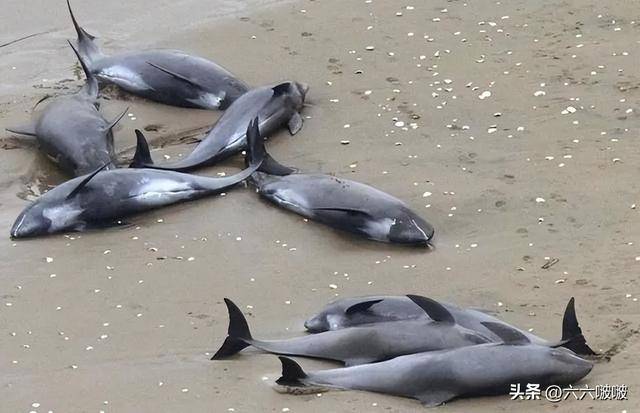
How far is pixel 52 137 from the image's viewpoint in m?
7.80

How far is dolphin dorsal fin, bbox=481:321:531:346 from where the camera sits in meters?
5.23

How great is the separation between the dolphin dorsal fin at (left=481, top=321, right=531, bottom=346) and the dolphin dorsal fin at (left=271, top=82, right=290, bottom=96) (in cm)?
328

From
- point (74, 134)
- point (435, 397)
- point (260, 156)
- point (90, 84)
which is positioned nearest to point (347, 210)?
point (260, 156)

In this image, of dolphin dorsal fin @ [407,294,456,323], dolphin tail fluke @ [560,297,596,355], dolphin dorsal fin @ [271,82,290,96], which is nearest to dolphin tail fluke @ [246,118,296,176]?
dolphin dorsal fin @ [271,82,290,96]

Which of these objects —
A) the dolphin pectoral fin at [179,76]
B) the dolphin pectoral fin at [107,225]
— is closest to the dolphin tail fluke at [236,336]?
the dolphin pectoral fin at [107,225]

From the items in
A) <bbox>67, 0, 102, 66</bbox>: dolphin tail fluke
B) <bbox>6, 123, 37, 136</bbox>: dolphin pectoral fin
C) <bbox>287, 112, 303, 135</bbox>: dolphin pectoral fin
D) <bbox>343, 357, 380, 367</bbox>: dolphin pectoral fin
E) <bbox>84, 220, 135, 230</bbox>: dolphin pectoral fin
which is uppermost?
<bbox>67, 0, 102, 66</bbox>: dolphin tail fluke

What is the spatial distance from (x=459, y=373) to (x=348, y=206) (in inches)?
76.5

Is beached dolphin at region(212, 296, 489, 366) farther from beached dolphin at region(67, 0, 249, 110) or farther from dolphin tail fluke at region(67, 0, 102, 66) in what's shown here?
dolphin tail fluke at region(67, 0, 102, 66)

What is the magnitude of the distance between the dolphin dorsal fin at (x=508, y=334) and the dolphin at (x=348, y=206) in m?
1.40

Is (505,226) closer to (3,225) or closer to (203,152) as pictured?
(203,152)

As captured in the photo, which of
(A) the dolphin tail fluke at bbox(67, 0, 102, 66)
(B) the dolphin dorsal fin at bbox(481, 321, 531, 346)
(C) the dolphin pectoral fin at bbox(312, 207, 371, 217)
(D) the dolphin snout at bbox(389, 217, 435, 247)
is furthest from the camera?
(A) the dolphin tail fluke at bbox(67, 0, 102, 66)

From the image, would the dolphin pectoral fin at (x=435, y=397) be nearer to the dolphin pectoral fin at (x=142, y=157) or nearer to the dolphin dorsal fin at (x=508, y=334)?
the dolphin dorsal fin at (x=508, y=334)

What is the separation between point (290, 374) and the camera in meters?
5.19

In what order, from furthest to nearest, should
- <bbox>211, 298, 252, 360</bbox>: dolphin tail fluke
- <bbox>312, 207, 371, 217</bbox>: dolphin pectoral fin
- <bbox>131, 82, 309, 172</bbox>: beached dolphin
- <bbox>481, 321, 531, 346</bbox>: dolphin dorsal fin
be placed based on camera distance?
1. <bbox>131, 82, 309, 172</bbox>: beached dolphin
2. <bbox>312, 207, 371, 217</bbox>: dolphin pectoral fin
3. <bbox>211, 298, 252, 360</bbox>: dolphin tail fluke
4. <bbox>481, 321, 531, 346</bbox>: dolphin dorsal fin
